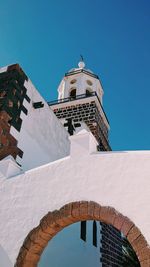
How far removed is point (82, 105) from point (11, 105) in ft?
19.9

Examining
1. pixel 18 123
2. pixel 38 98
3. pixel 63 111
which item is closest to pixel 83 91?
pixel 63 111

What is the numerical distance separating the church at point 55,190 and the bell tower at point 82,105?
161 inches

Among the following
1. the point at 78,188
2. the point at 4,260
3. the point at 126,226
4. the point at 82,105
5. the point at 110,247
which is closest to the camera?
the point at 126,226

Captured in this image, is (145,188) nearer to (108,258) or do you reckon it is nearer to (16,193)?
(16,193)

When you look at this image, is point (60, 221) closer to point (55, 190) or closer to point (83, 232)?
point (55, 190)

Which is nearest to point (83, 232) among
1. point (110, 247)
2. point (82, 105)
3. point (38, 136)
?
point (110, 247)

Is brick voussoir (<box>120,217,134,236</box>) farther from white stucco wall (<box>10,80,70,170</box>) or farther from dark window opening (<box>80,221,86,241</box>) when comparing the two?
dark window opening (<box>80,221,86,241</box>)

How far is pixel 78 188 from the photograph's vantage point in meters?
4.43

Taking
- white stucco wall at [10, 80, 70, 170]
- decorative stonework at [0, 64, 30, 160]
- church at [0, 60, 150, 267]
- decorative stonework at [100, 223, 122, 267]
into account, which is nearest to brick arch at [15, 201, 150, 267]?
church at [0, 60, 150, 267]

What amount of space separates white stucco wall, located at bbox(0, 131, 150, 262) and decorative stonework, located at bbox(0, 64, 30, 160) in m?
1.09

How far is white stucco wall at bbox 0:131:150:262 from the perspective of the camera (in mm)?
3963

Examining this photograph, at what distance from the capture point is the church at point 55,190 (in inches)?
156

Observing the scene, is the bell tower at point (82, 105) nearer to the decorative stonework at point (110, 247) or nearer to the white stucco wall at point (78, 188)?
the decorative stonework at point (110, 247)

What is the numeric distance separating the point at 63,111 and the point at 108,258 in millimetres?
6381
